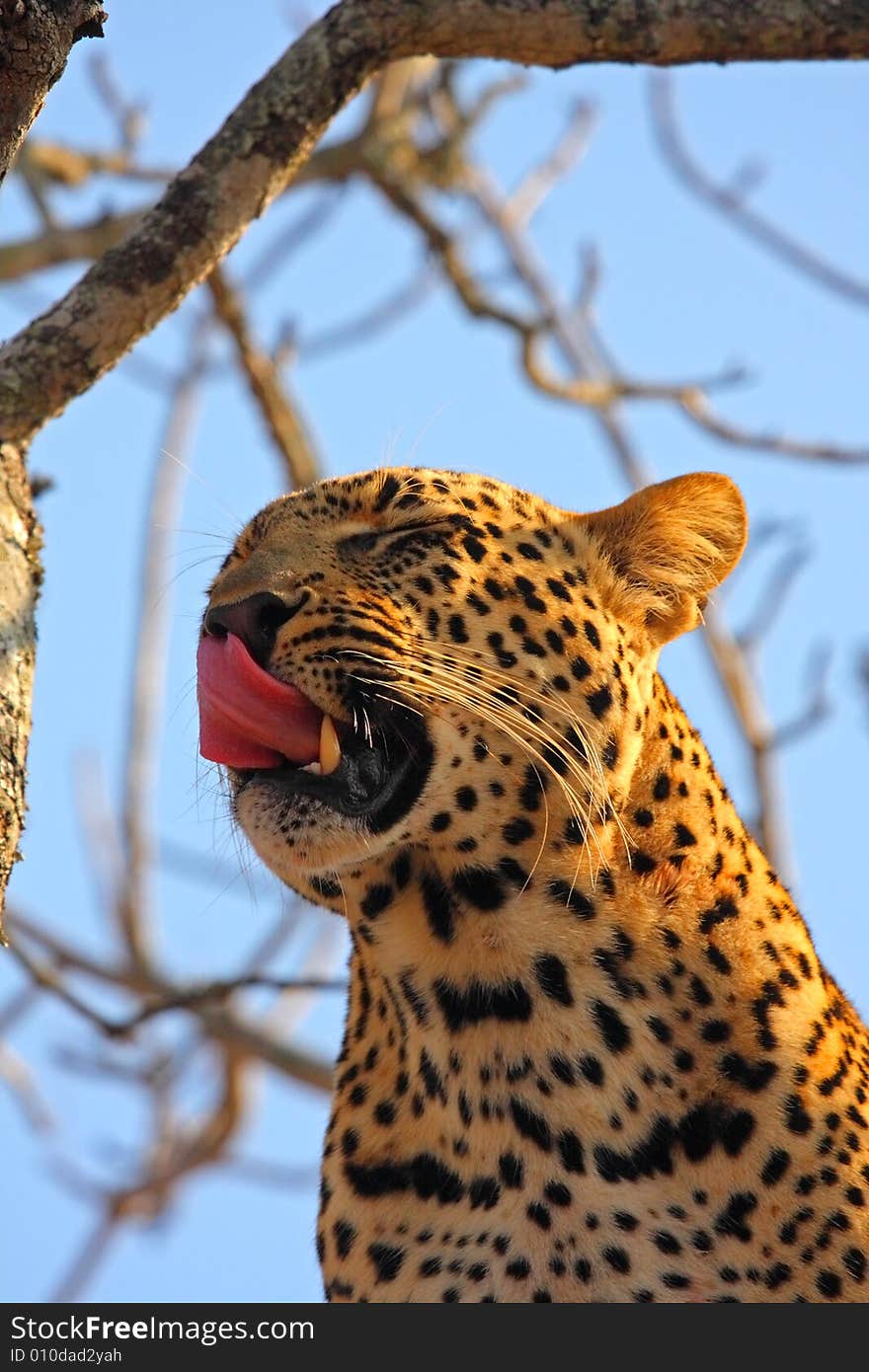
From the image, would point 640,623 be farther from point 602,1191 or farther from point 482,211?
point 482,211

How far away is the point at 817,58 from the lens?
22.0 ft

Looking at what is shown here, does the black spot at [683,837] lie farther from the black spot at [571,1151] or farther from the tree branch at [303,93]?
the tree branch at [303,93]

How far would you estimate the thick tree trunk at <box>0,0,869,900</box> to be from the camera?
5.89 metres

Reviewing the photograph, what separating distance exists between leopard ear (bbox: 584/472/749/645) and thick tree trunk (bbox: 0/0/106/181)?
2.65 metres

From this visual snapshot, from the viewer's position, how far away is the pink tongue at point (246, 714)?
559 cm

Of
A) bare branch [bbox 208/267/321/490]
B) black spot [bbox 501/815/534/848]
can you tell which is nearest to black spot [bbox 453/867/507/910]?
black spot [bbox 501/815/534/848]

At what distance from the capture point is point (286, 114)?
6.26m

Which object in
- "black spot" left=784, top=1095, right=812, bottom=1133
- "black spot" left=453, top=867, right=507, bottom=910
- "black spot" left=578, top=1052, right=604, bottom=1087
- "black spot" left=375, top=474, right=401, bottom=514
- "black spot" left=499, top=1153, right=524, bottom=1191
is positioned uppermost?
"black spot" left=375, top=474, right=401, bottom=514

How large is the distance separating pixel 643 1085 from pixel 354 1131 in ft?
3.24

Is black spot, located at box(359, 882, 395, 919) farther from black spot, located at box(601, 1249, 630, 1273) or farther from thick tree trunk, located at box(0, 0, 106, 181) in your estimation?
thick tree trunk, located at box(0, 0, 106, 181)

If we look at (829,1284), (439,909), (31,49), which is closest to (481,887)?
(439,909)

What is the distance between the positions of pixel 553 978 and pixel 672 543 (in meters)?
1.66

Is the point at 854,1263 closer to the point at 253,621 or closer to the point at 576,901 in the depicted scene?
the point at 576,901
